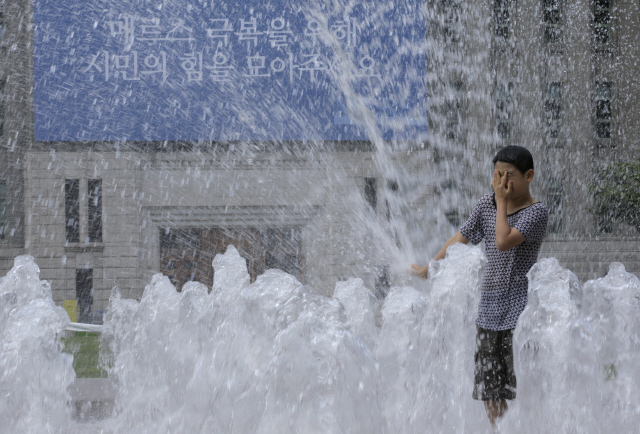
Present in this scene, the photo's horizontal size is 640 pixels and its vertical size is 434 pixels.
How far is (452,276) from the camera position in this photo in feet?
11.4

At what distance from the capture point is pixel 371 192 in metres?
18.0

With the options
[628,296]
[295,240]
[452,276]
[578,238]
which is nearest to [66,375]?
[452,276]

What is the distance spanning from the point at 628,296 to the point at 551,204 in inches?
667

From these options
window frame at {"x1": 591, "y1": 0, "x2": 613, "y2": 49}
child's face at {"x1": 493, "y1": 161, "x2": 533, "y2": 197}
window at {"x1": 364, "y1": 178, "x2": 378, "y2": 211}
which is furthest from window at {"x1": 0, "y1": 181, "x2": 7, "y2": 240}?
child's face at {"x1": 493, "y1": 161, "x2": 533, "y2": 197}

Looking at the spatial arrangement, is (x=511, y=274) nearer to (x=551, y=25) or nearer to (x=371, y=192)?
(x=371, y=192)

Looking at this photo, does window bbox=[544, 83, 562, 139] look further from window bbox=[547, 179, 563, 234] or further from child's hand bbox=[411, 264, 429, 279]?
child's hand bbox=[411, 264, 429, 279]

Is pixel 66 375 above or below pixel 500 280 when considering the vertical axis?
below

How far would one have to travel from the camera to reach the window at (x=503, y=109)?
19.6 metres

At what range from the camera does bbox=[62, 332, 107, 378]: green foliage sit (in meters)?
6.72

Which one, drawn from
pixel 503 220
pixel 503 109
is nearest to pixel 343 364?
pixel 503 220

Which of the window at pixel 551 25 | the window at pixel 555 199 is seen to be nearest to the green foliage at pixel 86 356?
the window at pixel 555 199

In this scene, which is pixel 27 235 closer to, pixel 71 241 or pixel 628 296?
pixel 71 241

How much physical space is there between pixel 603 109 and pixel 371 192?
8359 mm

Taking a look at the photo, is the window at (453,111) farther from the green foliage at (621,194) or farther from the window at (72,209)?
the window at (72,209)
